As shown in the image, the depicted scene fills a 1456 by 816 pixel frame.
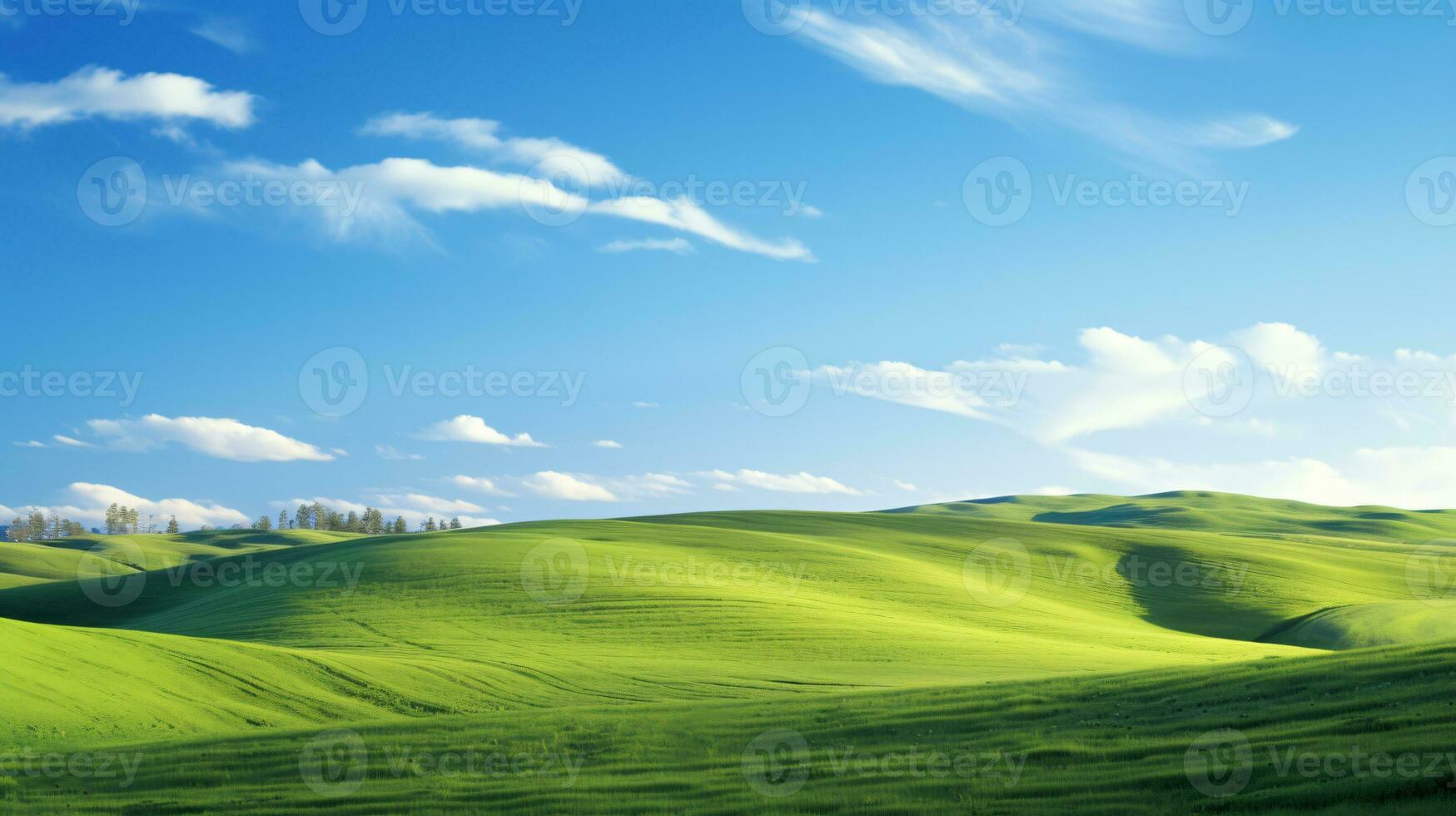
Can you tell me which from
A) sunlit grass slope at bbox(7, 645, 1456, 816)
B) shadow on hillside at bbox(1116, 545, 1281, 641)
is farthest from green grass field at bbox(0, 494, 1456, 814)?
shadow on hillside at bbox(1116, 545, 1281, 641)

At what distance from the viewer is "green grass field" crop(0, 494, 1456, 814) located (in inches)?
574

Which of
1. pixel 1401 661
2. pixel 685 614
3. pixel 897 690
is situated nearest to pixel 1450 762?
pixel 1401 661

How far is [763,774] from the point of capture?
16047 mm

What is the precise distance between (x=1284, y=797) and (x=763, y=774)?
7.39 meters

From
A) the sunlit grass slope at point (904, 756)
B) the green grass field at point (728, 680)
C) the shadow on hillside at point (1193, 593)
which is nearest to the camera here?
the sunlit grass slope at point (904, 756)

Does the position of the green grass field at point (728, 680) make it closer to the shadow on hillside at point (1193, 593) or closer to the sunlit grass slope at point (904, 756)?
the sunlit grass slope at point (904, 756)

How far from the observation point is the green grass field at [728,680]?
1459 centimetres

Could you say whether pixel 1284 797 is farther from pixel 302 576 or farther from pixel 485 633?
pixel 302 576

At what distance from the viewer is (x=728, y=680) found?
31312mm

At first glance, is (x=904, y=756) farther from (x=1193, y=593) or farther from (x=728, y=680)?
(x=1193, y=593)

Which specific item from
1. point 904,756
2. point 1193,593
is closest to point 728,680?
point 904,756

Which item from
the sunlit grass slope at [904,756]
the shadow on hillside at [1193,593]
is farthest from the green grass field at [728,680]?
the shadow on hillside at [1193,593]

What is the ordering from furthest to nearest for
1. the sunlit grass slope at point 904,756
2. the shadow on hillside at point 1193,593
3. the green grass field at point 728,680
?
the shadow on hillside at point 1193,593 → the green grass field at point 728,680 → the sunlit grass slope at point 904,756

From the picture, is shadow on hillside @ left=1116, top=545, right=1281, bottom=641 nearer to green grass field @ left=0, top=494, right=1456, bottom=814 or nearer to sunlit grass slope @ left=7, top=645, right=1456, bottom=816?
green grass field @ left=0, top=494, right=1456, bottom=814
